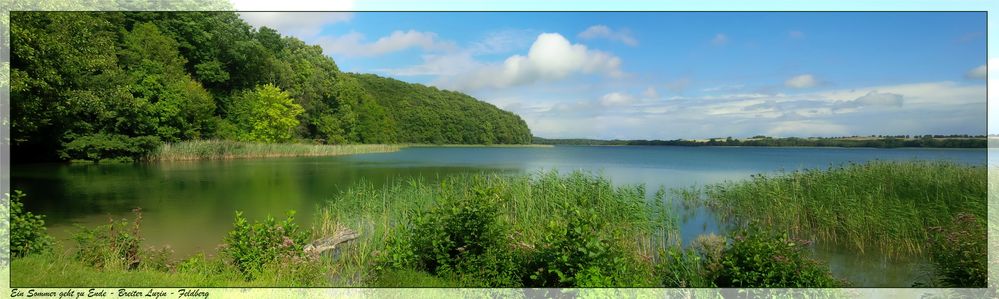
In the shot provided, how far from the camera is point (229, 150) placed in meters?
36.7

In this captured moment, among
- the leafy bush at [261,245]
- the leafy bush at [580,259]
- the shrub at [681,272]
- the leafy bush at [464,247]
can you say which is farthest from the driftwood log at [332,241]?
the shrub at [681,272]

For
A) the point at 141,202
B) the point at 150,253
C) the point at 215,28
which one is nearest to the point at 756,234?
the point at 150,253

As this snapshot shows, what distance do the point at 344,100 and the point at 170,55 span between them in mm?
22750

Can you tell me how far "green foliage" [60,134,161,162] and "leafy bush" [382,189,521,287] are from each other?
3006 cm

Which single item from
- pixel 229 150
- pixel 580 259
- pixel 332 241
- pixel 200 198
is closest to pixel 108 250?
pixel 332 241

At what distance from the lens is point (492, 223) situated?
233 inches

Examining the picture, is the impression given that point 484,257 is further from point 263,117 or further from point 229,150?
point 263,117

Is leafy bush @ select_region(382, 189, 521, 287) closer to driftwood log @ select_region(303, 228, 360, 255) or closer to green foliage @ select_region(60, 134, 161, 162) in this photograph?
driftwood log @ select_region(303, 228, 360, 255)

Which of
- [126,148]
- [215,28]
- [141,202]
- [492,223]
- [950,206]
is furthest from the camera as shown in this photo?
[215,28]

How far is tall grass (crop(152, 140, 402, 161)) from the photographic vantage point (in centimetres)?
3347

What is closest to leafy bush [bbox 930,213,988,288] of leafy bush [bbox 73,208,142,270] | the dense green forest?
leafy bush [bbox 73,208,142,270]

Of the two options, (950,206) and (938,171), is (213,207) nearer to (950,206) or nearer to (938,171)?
(950,206)

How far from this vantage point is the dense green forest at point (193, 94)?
51.4 ft

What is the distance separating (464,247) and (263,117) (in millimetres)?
41820
